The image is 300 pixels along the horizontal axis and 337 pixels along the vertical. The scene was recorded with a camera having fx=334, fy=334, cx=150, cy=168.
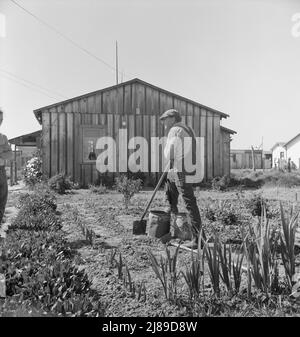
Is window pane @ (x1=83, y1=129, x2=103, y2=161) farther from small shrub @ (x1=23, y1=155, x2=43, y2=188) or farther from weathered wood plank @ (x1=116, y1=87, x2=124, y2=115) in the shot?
small shrub @ (x1=23, y1=155, x2=43, y2=188)

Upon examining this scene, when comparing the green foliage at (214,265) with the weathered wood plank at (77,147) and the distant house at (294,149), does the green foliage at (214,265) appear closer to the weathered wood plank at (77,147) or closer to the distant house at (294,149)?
the weathered wood plank at (77,147)

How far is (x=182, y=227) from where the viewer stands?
464 centimetres

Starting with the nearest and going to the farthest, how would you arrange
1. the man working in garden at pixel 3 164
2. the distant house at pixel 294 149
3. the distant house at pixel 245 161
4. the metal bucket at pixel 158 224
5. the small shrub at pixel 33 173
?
the man working in garden at pixel 3 164
the metal bucket at pixel 158 224
the small shrub at pixel 33 173
the distant house at pixel 294 149
the distant house at pixel 245 161

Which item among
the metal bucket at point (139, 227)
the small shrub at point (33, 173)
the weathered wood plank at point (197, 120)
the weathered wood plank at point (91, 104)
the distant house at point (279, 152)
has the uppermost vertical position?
the distant house at point (279, 152)

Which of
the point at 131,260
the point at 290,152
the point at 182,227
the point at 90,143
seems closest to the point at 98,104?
the point at 90,143

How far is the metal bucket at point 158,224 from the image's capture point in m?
4.66

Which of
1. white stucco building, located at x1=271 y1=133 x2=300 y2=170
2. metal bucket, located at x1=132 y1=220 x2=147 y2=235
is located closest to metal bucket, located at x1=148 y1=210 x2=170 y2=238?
metal bucket, located at x1=132 y1=220 x2=147 y2=235

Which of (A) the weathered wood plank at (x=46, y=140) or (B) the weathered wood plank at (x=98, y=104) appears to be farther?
(B) the weathered wood plank at (x=98, y=104)

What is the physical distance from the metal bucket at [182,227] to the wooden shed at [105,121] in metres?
8.83

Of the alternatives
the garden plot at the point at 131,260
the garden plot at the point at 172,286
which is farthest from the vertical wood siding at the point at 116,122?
the garden plot at the point at 172,286

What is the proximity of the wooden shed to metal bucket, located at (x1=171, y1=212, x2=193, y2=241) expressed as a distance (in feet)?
29.0

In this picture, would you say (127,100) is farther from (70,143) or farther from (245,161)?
(245,161)

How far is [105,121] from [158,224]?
9.23m
